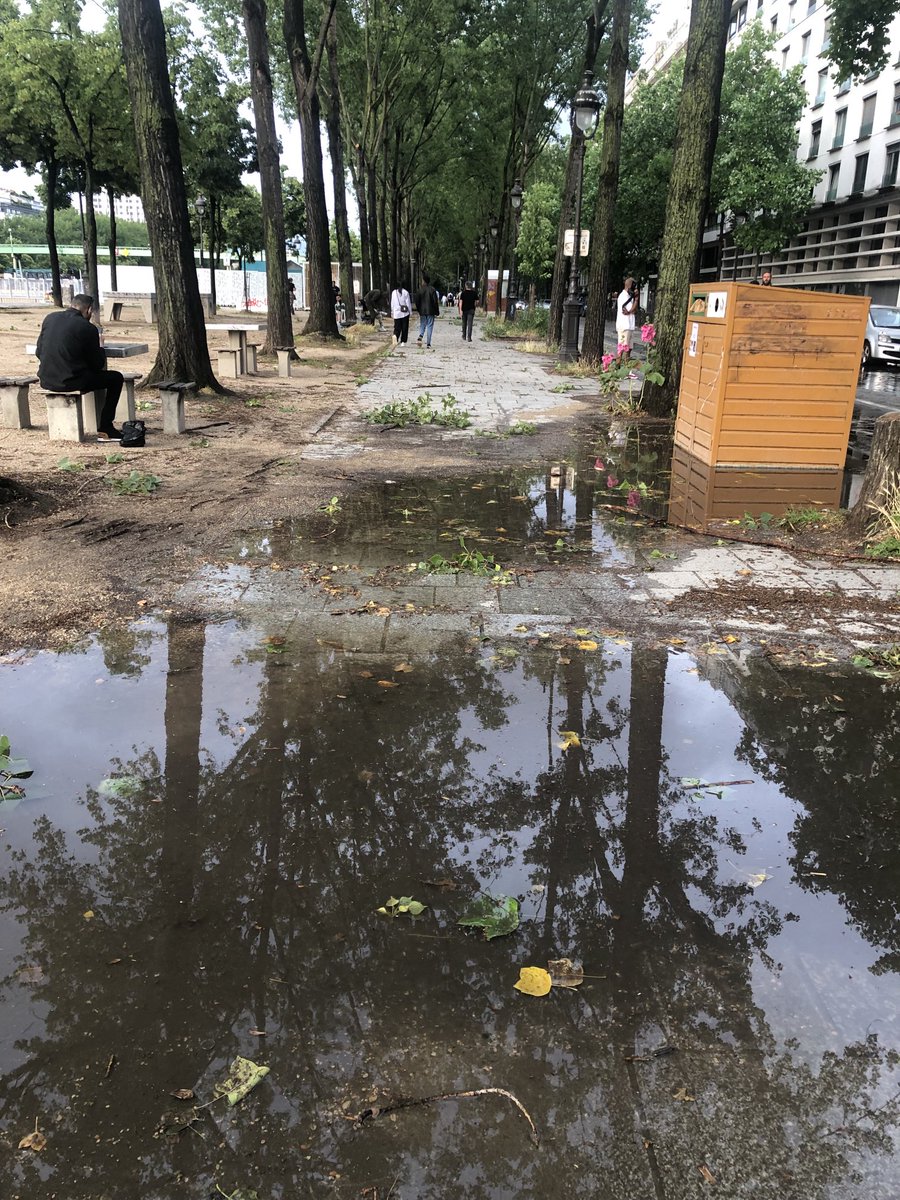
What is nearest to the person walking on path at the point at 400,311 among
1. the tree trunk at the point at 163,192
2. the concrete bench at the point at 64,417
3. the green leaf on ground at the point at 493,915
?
the tree trunk at the point at 163,192

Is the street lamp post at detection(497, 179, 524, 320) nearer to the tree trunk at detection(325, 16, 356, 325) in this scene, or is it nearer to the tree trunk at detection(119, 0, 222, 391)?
the tree trunk at detection(325, 16, 356, 325)

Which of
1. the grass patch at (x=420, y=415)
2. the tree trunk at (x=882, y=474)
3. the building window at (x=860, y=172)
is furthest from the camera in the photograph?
the building window at (x=860, y=172)

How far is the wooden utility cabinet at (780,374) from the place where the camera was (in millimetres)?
9102

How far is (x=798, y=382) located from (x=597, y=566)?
4107 millimetres

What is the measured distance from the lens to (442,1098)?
2213mm

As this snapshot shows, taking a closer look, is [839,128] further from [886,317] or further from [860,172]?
[886,317]

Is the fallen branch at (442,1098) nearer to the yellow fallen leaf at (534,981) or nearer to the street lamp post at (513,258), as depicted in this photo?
the yellow fallen leaf at (534,981)

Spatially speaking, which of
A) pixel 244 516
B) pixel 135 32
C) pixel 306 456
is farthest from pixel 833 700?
pixel 135 32

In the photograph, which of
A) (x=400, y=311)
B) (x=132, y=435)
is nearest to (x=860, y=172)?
(x=400, y=311)

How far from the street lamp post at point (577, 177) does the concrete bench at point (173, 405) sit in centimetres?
1192

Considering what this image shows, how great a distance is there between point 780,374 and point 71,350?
7388mm

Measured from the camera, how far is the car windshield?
27.8 metres

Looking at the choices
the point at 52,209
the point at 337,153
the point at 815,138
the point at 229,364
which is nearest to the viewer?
the point at 229,364

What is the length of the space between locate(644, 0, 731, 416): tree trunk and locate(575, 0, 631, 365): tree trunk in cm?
639
